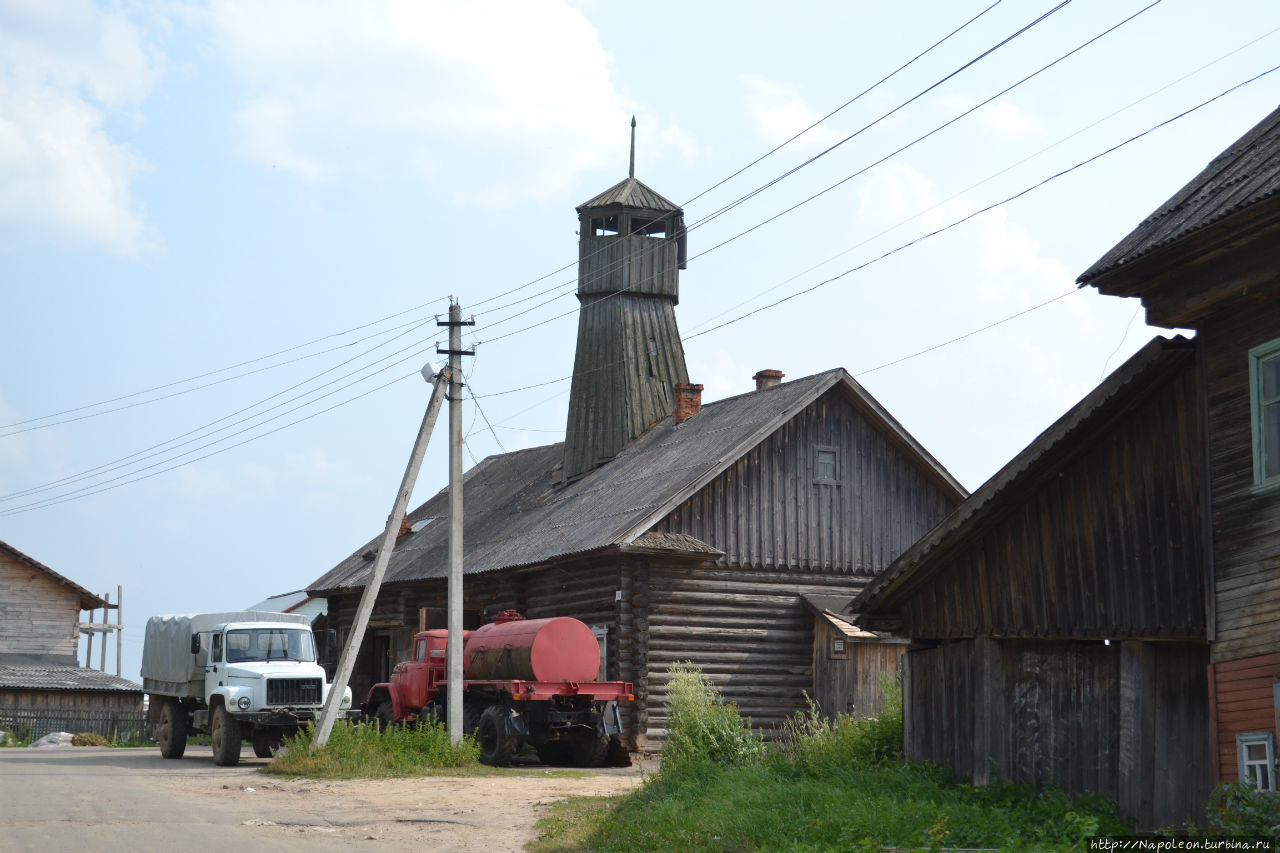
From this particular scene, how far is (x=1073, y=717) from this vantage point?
14172 millimetres

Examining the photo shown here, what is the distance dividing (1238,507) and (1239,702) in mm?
1621

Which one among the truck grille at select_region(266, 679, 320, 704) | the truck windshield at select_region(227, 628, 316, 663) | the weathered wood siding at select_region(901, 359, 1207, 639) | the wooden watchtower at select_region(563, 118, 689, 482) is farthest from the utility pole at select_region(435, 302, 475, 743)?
the wooden watchtower at select_region(563, 118, 689, 482)

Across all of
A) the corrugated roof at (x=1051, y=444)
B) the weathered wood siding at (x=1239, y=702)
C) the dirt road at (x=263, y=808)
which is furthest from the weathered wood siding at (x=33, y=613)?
the weathered wood siding at (x=1239, y=702)

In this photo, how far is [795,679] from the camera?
1118 inches

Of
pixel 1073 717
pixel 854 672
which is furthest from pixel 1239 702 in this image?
pixel 854 672

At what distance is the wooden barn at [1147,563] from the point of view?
1170 centimetres

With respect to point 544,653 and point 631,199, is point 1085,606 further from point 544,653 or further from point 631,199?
point 631,199

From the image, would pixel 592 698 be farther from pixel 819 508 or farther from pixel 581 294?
pixel 581 294

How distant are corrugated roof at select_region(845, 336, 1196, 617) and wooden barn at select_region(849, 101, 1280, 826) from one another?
0.03 m

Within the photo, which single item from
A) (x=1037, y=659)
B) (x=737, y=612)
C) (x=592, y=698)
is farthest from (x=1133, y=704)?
(x=737, y=612)

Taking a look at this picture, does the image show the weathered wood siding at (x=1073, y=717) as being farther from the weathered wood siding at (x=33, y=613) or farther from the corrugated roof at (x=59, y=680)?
the weathered wood siding at (x=33, y=613)

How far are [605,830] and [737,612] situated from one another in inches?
589

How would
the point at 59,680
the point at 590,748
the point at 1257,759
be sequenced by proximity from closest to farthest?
the point at 1257,759 → the point at 590,748 → the point at 59,680

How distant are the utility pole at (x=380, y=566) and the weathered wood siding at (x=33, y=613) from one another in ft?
81.7
